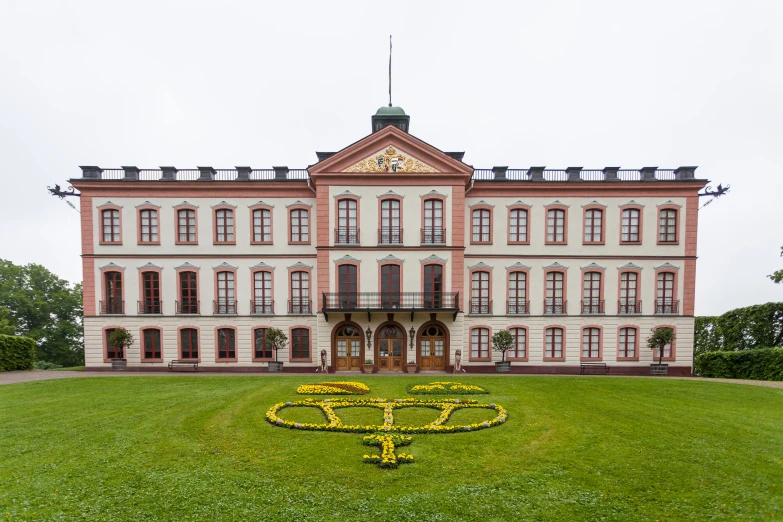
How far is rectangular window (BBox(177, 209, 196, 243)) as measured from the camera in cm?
2288

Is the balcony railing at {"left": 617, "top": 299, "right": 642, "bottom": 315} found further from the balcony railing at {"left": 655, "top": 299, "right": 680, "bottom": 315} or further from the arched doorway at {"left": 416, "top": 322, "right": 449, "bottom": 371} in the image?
the arched doorway at {"left": 416, "top": 322, "right": 449, "bottom": 371}

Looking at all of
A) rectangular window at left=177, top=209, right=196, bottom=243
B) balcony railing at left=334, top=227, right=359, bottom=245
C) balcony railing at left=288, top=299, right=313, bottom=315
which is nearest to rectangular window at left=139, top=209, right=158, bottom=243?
rectangular window at left=177, top=209, right=196, bottom=243

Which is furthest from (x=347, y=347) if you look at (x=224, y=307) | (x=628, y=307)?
(x=628, y=307)

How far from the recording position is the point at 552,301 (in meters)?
22.9

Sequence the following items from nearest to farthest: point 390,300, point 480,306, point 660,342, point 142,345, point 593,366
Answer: point 390,300
point 660,342
point 593,366
point 142,345
point 480,306

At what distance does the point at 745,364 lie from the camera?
2098cm

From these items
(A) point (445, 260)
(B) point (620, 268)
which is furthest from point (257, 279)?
(B) point (620, 268)

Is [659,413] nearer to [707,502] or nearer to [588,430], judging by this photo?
[588,430]

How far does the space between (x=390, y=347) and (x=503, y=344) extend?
272 inches

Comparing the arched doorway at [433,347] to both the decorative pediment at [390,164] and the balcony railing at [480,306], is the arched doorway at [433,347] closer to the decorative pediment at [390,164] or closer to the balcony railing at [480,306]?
the balcony railing at [480,306]

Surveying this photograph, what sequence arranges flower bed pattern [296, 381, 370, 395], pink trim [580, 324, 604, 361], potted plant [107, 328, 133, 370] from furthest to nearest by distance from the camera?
pink trim [580, 324, 604, 361]
potted plant [107, 328, 133, 370]
flower bed pattern [296, 381, 370, 395]

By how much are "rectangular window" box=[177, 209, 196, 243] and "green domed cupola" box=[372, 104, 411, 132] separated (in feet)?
46.8

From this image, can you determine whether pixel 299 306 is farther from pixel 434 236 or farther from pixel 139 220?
pixel 139 220

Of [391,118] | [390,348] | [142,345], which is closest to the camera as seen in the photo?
[390,348]
